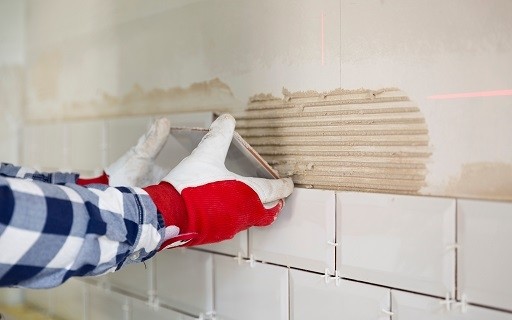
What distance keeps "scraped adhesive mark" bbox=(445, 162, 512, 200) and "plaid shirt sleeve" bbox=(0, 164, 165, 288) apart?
718 millimetres

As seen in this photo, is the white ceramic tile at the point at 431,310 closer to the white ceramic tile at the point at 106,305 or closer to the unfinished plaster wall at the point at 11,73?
the white ceramic tile at the point at 106,305

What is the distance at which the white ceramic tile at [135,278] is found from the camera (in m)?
1.99

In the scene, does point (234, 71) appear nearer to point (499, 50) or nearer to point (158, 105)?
point (158, 105)

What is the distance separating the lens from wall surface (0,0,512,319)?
1.12m

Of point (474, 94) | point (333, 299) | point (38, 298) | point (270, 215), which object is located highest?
point (474, 94)

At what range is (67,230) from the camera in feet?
2.99

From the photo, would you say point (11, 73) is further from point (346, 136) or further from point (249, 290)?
point (346, 136)

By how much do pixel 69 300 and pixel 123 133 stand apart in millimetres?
1000

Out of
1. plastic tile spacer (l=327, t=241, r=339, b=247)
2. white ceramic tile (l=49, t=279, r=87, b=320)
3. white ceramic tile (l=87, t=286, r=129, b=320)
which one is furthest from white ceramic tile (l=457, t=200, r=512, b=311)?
white ceramic tile (l=49, t=279, r=87, b=320)

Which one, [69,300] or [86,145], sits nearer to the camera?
[86,145]

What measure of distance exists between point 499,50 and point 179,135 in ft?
3.12

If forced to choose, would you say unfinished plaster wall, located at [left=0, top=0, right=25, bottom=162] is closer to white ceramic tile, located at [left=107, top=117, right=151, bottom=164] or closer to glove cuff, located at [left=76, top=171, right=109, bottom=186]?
white ceramic tile, located at [left=107, top=117, right=151, bottom=164]

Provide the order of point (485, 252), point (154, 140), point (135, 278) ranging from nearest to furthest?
point (485, 252) < point (154, 140) < point (135, 278)

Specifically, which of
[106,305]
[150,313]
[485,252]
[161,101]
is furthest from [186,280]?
[485,252]
